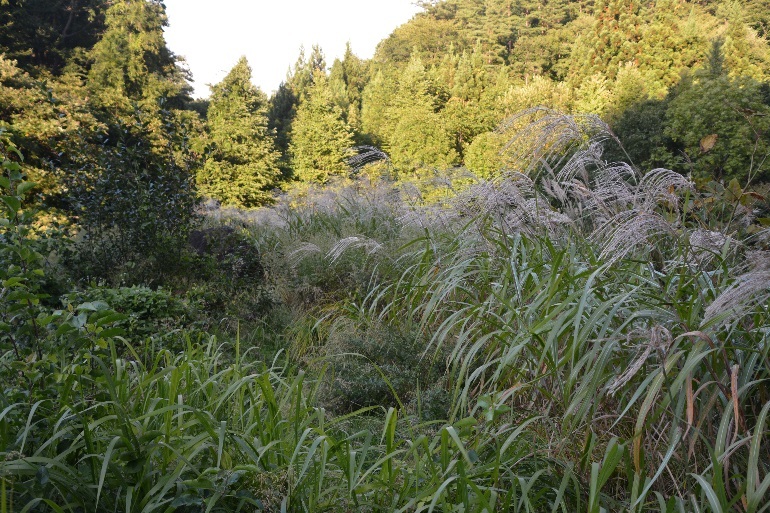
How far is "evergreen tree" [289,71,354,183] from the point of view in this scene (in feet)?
71.2

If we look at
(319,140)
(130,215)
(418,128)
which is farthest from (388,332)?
(418,128)

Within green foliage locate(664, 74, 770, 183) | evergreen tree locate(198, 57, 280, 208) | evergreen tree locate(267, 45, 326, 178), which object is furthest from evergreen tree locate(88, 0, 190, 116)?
green foliage locate(664, 74, 770, 183)

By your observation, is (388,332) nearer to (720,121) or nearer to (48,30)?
(720,121)

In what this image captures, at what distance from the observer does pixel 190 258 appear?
5414 millimetres

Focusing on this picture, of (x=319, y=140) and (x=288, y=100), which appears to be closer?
(x=319, y=140)

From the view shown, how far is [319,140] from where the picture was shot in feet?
71.9

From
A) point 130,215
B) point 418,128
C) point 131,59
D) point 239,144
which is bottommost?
point 130,215

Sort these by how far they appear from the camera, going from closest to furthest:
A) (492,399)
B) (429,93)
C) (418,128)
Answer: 1. (492,399)
2. (418,128)
3. (429,93)

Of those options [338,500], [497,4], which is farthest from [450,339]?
[497,4]

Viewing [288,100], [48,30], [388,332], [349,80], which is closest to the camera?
[388,332]

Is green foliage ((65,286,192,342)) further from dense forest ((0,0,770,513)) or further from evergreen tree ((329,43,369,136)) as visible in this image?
evergreen tree ((329,43,369,136))

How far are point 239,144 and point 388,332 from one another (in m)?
17.5

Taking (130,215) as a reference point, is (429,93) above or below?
above

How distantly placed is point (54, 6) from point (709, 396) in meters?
21.2
